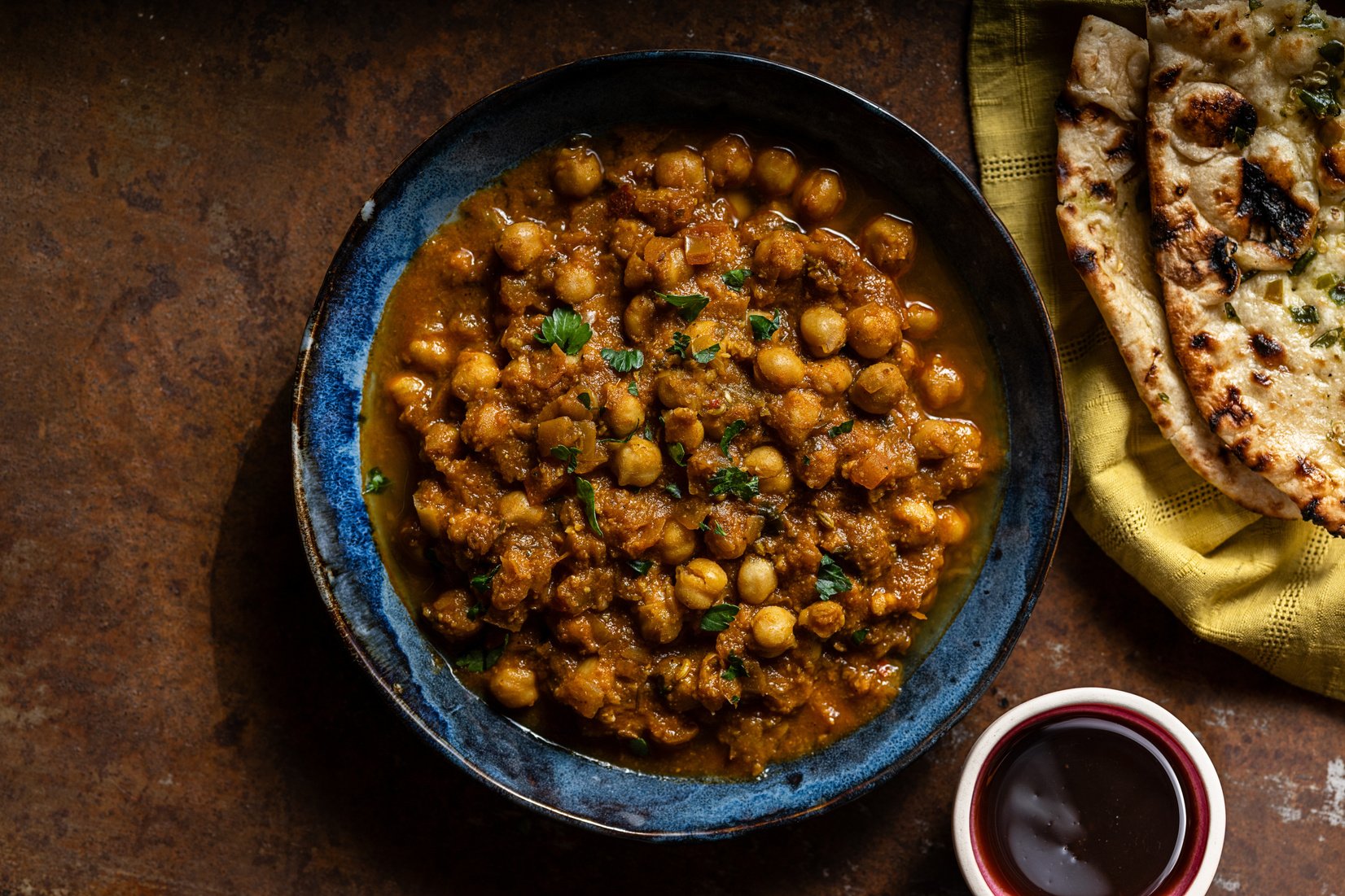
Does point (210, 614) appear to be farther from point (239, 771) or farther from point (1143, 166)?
point (1143, 166)

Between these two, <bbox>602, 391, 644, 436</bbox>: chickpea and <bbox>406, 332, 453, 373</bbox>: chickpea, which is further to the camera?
<bbox>406, 332, 453, 373</bbox>: chickpea

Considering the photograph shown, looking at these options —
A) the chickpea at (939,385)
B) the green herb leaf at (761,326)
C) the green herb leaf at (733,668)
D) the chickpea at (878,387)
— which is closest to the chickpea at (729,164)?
the green herb leaf at (761,326)

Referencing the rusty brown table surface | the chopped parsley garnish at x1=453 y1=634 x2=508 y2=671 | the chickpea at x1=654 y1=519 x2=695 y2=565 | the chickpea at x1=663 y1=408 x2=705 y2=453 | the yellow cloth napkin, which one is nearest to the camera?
the chickpea at x1=663 y1=408 x2=705 y2=453

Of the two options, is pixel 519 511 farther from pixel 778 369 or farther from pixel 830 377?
pixel 830 377

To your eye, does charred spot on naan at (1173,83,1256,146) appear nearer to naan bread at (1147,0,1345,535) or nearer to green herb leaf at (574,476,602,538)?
naan bread at (1147,0,1345,535)

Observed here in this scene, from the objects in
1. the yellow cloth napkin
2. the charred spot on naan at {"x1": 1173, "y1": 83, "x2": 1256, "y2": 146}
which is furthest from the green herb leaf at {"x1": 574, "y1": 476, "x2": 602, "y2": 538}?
the charred spot on naan at {"x1": 1173, "y1": 83, "x2": 1256, "y2": 146}

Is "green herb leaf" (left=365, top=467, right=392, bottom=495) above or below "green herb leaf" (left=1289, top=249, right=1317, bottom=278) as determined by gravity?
above

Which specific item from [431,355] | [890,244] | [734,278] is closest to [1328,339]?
[890,244]
